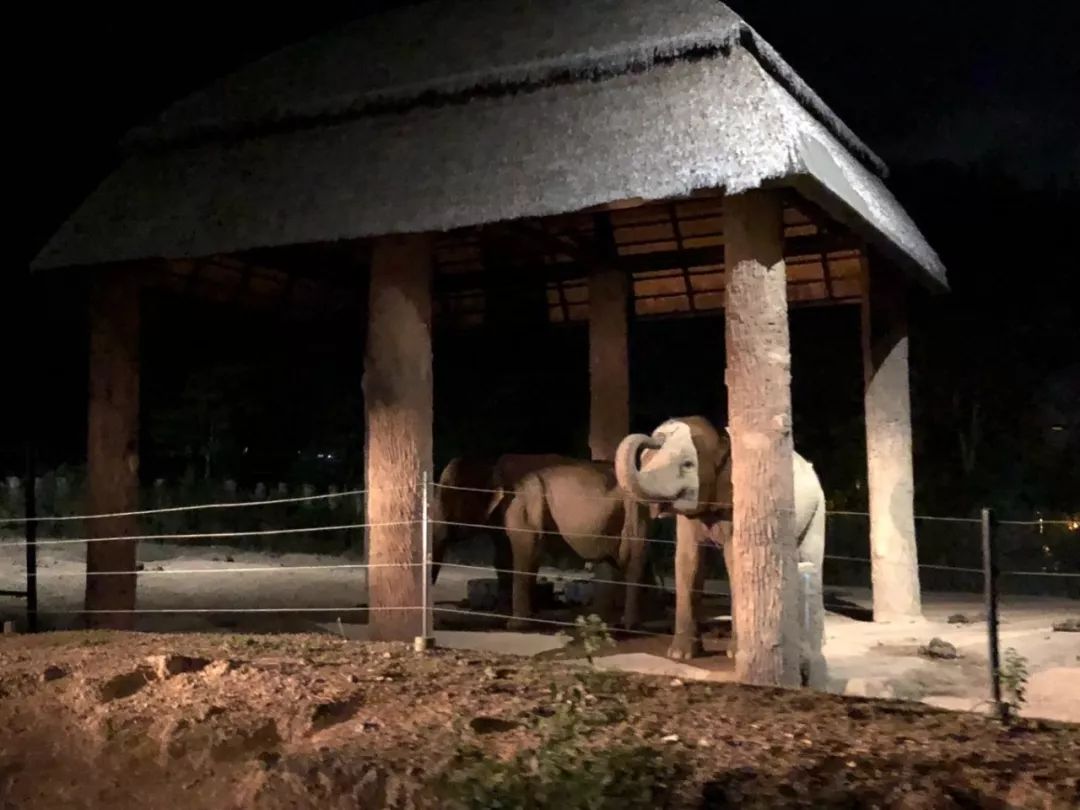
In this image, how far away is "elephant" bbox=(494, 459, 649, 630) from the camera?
9.55 meters

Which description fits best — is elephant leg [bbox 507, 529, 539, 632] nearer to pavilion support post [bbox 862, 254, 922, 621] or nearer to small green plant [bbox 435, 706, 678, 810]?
pavilion support post [bbox 862, 254, 922, 621]

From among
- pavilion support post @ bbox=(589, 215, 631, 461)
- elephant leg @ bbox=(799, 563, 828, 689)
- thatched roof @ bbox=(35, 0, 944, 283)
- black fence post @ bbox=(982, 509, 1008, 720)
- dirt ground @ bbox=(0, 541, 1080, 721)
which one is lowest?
dirt ground @ bbox=(0, 541, 1080, 721)

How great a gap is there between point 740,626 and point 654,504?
5.78 feet

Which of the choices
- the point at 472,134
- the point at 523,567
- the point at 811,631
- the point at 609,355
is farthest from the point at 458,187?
the point at 609,355

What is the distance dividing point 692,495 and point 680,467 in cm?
22

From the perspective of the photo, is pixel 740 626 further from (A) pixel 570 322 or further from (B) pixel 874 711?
(A) pixel 570 322

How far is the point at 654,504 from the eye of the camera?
8109 millimetres

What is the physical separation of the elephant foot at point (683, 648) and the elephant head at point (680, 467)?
90cm

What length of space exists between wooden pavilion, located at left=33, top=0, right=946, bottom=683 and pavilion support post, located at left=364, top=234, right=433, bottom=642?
0.05 feet

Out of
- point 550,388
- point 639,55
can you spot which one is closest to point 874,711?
point 639,55

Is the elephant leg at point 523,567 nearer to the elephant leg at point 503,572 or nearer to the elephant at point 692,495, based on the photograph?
the elephant leg at point 503,572

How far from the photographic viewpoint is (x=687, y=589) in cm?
815

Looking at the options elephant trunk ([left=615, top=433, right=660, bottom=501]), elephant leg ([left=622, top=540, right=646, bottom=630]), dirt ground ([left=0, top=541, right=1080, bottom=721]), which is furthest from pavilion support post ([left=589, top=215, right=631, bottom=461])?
elephant trunk ([left=615, top=433, right=660, bottom=501])

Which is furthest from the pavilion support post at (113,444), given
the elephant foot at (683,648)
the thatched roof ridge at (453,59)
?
the elephant foot at (683,648)
